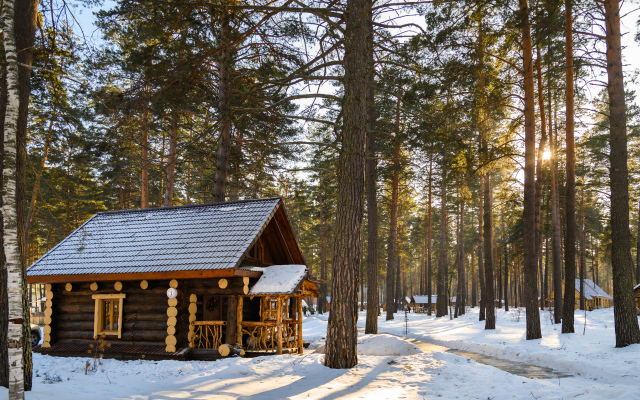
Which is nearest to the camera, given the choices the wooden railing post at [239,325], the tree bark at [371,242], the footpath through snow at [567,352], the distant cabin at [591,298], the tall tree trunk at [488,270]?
the footpath through snow at [567,352]

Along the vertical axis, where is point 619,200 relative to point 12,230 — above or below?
above

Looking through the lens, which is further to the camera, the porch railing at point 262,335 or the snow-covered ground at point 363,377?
the porch railing at point 262,335

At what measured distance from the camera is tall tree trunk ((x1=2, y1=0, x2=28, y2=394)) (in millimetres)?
4910

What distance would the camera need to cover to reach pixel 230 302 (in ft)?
40.5

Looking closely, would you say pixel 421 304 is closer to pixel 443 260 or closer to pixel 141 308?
pixel 443 260

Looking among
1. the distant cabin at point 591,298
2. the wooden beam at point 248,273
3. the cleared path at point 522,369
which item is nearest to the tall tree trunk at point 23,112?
the wooden beam at point 248,273

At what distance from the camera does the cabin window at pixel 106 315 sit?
1279 cm

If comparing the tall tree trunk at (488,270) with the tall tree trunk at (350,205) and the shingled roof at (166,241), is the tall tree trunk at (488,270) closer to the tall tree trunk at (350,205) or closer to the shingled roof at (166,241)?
the shingled roof at (166,241)

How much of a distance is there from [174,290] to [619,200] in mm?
12842

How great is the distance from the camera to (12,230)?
16.7ft

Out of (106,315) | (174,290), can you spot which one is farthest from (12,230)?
(106,315)

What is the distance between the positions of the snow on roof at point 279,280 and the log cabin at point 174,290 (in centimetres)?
3

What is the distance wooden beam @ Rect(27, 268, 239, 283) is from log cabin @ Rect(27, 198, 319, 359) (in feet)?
0.10

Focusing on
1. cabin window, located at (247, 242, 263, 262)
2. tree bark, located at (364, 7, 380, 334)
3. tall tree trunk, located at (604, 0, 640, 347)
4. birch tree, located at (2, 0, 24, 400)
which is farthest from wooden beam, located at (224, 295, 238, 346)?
tall tree trunk, located at (604, 0, 640, 347)
